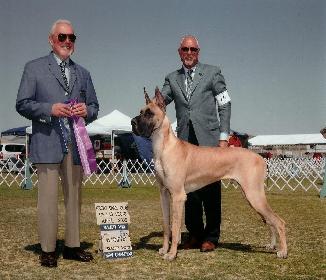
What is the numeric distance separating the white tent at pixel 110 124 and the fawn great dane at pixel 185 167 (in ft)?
59.1

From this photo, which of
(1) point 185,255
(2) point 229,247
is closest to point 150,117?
(1) point 185,255

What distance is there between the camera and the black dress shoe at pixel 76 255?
4.67m

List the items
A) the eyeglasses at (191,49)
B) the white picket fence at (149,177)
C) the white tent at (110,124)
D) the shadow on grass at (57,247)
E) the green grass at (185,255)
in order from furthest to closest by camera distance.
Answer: the white tent at (110,124)
the white picket fence at (149,177)
the eyeglasses at (191,49)
the shadow on grass at (57,247)
the green grass at (185,255)

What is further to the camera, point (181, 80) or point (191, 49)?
point (181, 80)

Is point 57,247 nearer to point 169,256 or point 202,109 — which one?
point 169,256

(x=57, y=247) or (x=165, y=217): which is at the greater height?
(x=165, y=217)

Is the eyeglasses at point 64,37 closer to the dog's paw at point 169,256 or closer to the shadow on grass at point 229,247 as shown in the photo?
the dog's paw at point 169,256

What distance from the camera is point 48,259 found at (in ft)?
14.6

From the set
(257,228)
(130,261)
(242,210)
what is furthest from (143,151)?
(130,261)

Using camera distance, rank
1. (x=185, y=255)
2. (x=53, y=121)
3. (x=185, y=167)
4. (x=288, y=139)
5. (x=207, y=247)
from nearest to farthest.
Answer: (x=53, y=121) < (x=185, y=167) < (x=185, y=255) < (x=207, y=247) < (x=288, y=139)

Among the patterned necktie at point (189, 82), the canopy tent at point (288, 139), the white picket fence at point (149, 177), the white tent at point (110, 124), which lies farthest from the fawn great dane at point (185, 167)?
the canopy tent at point (288, 139)

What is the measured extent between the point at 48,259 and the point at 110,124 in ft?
62.4

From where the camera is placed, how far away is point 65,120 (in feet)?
14.9

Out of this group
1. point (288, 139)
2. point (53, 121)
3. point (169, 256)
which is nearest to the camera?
point (53, 121)
